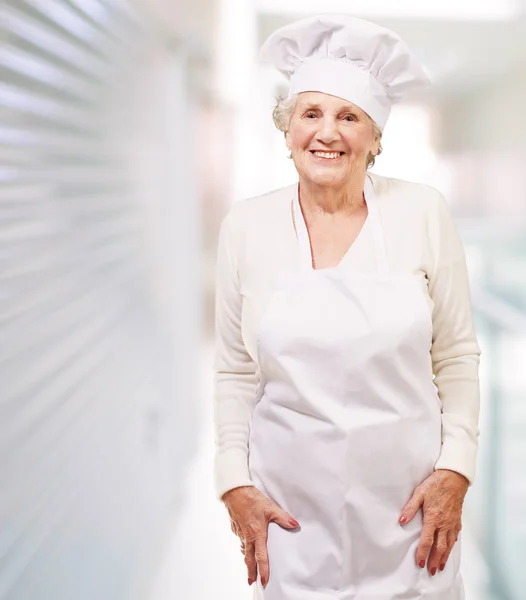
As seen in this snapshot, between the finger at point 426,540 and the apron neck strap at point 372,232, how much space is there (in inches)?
17.9

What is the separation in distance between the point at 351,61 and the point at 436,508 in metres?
0.79

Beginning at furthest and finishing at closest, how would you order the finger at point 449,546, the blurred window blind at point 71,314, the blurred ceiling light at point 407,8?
the blurred ceiling light at point 407,8 → the blurred window blind at point 71,314 → the finger at point 449,546

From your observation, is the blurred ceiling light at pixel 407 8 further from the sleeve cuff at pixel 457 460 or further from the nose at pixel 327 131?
the sleeve cuff at pixel 457 460

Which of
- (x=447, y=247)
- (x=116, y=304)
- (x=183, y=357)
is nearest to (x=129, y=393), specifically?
(x=116, y=304)

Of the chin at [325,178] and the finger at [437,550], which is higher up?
the chin at [325,178]

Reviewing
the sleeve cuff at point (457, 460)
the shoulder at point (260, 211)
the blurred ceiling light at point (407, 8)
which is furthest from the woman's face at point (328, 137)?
the blurred ceiling light at point (407, 8)

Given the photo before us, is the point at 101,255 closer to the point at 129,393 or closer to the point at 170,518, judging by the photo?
the point at 129,393

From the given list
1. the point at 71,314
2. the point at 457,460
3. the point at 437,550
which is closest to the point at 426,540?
the point at 437,550

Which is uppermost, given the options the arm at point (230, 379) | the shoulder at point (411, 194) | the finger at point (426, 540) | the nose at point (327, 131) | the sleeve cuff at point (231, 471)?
the nose at point (327, 131)

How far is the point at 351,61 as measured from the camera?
50.1 inches

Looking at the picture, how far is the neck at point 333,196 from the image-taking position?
1320 mm

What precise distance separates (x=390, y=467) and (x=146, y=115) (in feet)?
6.23

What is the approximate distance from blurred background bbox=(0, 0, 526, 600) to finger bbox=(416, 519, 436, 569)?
0.78 m

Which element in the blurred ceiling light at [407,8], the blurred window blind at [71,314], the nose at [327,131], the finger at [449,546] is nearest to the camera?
the nose at [327,131]
